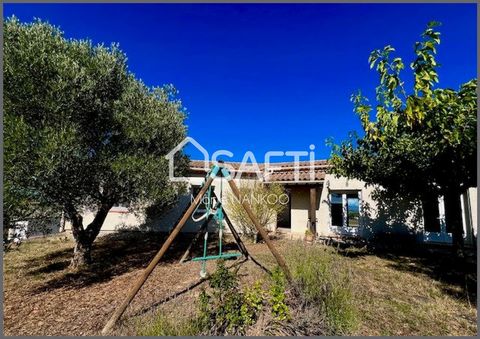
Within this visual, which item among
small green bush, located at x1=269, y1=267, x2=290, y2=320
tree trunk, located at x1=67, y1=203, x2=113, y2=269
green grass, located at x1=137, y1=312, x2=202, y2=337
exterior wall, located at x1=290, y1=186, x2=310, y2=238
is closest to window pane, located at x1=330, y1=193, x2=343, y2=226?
exterior wall, located at x1=290, y1=186, x2=310, y2=238

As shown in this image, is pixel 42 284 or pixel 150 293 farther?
pixel 42 284

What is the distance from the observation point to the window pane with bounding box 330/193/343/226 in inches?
617

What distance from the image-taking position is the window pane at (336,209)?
1567cm

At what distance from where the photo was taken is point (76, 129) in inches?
267

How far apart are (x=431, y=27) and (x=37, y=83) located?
777 cm

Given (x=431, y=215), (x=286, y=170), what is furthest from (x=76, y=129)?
(x=431, y=215)

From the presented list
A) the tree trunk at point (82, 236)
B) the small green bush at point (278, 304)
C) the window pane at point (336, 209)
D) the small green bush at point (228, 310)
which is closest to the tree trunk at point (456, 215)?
the window pane at point (336, 209)

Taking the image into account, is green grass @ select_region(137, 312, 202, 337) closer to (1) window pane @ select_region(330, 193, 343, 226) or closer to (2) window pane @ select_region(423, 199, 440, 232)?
(1) window pane @ select_region(330, 193, 343, 226)

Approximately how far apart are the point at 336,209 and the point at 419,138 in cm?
879

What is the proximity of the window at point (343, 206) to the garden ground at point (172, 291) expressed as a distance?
394cm

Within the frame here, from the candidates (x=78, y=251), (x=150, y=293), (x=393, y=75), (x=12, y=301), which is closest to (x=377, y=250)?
(x=150, y=293)

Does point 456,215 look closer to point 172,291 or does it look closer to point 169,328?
point 172,291

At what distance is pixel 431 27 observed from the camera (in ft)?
9.04

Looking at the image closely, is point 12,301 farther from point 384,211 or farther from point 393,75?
point 384,211
